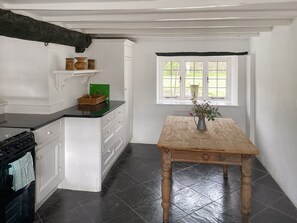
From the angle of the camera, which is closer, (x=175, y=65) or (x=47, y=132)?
(x=47, y=132)

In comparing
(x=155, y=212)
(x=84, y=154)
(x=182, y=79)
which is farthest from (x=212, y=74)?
(x=155, y=212)

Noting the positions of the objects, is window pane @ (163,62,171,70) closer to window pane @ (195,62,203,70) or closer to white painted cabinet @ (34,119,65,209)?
window pane @ (195,62,203,70)

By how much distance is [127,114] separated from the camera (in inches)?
200

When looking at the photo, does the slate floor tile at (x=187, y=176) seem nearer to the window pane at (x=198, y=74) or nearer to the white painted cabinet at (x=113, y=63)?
the white painted cabinet at (x=113, y=63)

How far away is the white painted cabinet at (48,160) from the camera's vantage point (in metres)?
2.79

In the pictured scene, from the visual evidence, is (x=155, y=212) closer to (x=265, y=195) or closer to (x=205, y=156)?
(x=205, y=156)

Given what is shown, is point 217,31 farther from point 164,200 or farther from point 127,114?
point 164,200

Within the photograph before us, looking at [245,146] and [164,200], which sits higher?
[245,146]

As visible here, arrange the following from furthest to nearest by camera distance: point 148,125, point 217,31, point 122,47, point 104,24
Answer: point 148,125, point 122,47, point 217,31, point 104,24

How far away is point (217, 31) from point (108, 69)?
187 centimetres

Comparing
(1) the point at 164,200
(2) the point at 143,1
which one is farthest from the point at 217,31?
(1) the point at 164,200

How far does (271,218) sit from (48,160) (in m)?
2.34

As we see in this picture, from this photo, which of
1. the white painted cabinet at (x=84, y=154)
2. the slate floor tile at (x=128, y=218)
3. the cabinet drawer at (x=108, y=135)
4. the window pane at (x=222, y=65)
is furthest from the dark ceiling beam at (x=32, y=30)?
the window pane at (x=222, y=65)

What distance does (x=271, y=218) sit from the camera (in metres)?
2.80
